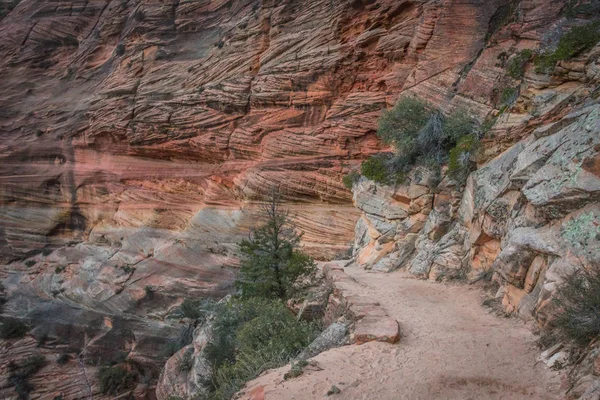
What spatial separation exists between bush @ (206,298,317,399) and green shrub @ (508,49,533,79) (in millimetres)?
9436

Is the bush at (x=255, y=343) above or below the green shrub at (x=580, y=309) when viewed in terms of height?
below

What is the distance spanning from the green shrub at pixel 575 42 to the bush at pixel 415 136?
252 centimetres

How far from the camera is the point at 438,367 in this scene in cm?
496

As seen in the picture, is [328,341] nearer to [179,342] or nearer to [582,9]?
[582,9]

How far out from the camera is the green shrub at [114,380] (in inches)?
704

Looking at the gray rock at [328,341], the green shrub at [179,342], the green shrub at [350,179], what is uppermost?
the green shrub at [350,179]

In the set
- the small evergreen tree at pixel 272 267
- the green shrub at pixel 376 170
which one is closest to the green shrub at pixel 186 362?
the small evergreen tree at pixel 272 267

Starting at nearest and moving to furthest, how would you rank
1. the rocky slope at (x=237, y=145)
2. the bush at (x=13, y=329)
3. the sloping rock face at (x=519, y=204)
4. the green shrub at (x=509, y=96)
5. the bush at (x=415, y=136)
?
the sloping rock face at (x=519, y=204)
the rocky slope at (x=237, y=145)
the green shrub at (x=509, y=96)
the bush at (x=415, y=136)
the bush at (x=13, y=329)

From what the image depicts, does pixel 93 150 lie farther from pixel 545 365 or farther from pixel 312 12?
pixel 545 365

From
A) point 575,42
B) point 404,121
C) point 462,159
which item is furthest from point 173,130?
point 575,42

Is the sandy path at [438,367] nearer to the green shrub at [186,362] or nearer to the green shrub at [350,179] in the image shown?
the green shrub at [186,362]

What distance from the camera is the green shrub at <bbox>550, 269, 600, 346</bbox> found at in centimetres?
410

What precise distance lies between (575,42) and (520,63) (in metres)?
1.73

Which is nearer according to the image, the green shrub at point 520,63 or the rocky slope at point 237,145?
the rocky slope at point 237,145
